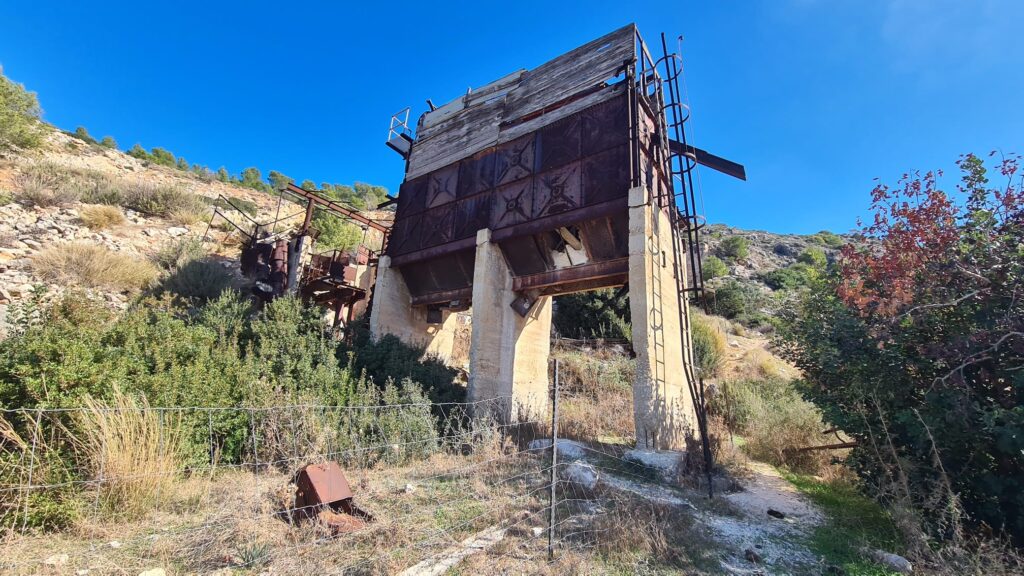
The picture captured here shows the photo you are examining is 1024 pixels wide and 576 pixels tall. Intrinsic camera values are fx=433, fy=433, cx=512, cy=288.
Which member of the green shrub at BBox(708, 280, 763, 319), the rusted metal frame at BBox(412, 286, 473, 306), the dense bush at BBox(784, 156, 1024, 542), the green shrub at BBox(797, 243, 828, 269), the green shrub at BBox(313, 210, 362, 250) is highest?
the green shrub at BBox(797, 243, 828, 269)

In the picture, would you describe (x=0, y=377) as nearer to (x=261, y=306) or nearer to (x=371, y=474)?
(x=371, y=474)

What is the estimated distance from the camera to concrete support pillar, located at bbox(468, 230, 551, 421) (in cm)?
1052

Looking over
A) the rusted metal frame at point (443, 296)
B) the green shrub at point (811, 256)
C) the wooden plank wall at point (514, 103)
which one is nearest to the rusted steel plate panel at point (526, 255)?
the rusted metal frame at point (443, 296)

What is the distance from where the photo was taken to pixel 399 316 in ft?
42.4

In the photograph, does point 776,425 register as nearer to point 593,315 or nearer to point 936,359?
point 936,359

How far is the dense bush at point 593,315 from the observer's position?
18.3 m

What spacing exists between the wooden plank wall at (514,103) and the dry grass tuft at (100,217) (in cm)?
1204

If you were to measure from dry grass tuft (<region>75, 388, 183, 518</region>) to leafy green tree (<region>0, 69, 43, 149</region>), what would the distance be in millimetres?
24251

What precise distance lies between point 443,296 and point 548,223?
425 cm

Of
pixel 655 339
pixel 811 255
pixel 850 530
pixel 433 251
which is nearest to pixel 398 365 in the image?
pixel 433 251

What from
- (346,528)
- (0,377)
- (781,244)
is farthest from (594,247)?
(781,244)

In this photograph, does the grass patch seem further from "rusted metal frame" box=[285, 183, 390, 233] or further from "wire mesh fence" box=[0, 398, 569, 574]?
"rusted metal frame" box=[285, 183, 390, 233]

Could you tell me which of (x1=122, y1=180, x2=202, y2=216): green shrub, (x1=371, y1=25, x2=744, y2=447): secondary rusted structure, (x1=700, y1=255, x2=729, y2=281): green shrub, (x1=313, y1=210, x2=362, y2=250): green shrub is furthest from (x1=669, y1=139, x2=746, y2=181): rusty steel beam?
(x1=700, y1=255, x2=729, y2=281): green shrub

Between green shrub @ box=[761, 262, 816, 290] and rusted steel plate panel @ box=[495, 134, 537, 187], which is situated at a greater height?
green shrub @ box=[761, 262, 816, 290]
